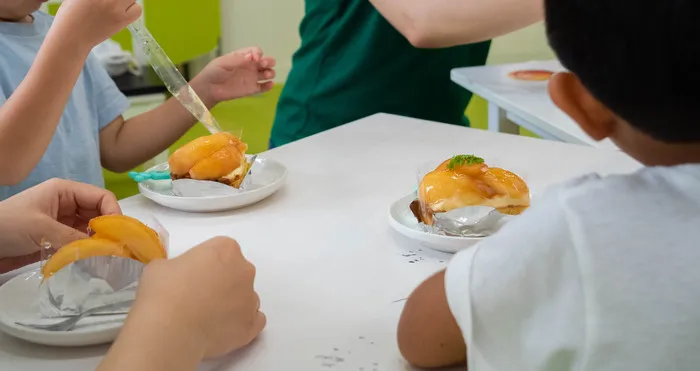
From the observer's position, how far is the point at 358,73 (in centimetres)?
151

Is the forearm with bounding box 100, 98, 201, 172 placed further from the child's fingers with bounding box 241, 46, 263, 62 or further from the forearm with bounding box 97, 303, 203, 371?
the forearm with bounding box 97, 303, 203, 371

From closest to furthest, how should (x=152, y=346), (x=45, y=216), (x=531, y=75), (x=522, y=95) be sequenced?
(x=152, y=346) → (x=45, y=216) → (x=522, y=95) → (x=531, y=75)

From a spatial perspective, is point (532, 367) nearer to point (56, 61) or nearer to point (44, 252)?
point (44, 252)

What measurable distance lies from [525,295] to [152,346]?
265mm

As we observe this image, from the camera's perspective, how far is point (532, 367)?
18.1 inches

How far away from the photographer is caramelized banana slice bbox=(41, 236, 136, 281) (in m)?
0.62

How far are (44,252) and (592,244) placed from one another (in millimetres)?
503

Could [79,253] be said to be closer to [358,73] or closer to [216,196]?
[216,196]

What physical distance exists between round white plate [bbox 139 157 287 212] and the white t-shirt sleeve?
0.48 metres

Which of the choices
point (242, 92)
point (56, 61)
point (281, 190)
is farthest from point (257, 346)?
point (242, 92)

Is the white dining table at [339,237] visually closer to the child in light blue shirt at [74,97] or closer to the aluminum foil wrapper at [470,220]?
the aluminum foil wrapper at [470,220]

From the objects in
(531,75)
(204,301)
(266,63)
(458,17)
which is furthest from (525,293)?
(531,75)

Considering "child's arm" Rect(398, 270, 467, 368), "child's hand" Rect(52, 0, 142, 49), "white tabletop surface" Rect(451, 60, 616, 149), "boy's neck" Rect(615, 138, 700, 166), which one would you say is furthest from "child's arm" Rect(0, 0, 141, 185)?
"white tabletop surface" Rect(451, 60, 616, 149)

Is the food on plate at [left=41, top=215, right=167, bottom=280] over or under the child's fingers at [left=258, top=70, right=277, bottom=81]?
over
